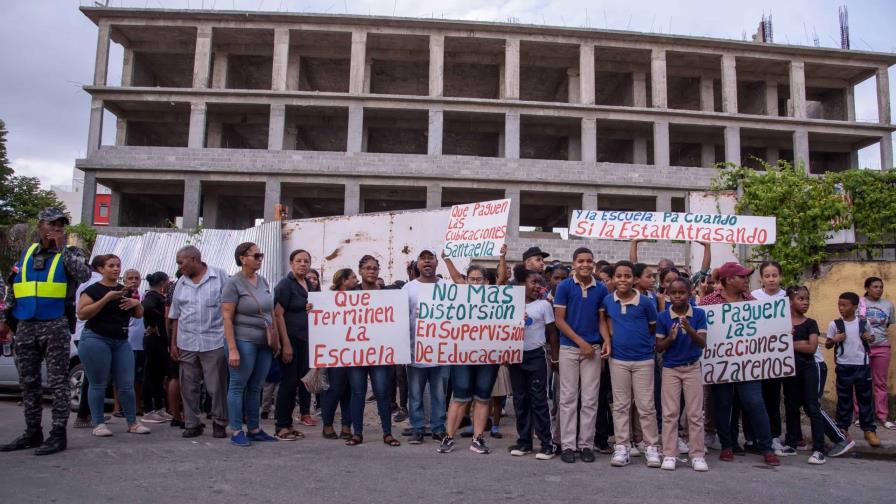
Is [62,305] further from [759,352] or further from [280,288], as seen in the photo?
[759,352]

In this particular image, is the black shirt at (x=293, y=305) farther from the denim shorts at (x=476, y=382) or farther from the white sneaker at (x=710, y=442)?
the white sneaker at (x=710, y=442)

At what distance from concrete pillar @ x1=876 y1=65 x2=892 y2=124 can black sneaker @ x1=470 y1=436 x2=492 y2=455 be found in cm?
3574

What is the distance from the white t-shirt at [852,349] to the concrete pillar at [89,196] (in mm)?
30212

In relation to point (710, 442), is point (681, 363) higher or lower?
higher

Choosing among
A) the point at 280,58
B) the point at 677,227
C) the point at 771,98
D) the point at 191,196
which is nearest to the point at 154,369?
the point at 677,227

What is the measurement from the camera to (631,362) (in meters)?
5.91

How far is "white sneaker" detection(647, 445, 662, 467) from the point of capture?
5.77 m

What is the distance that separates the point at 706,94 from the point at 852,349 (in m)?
29.8

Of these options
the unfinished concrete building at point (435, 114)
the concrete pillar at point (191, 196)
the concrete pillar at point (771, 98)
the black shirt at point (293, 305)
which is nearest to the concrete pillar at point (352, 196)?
the unfinished concrete building at point (435, 114)

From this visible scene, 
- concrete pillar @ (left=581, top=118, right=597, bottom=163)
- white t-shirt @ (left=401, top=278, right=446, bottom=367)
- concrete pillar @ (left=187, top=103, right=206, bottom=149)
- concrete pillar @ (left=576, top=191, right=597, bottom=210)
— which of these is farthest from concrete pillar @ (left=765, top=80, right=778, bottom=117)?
white t-shirt @ (left=401, top=278, right=446, bottom=367)

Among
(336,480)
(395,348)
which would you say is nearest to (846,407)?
(395,348)

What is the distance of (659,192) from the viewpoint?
30.3 meters

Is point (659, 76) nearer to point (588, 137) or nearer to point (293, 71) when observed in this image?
point (588, 137)

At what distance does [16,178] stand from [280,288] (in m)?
41.0
